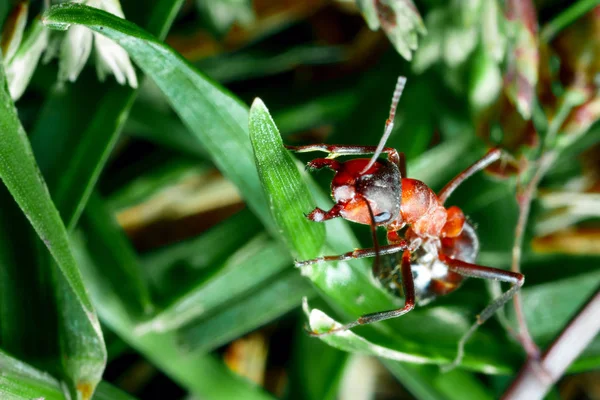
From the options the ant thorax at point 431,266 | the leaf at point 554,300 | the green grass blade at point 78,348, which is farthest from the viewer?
the leaf at point 554,300

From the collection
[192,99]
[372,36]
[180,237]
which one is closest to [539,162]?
[372,36]

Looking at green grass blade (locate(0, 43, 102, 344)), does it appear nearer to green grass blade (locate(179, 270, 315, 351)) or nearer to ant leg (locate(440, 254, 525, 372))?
green grass blade (locate(179, 270, 315, 351))

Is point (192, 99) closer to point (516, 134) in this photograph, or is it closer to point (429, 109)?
point (429, 109)

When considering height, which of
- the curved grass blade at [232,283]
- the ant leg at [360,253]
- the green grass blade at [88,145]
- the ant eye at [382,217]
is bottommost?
the curved grass blade at [232,283]

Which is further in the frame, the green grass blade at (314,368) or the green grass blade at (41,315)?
the green grass blade at (314,368)

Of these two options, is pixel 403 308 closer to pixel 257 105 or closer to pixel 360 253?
pixel 360 253

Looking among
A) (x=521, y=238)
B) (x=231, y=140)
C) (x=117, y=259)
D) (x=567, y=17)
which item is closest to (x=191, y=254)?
(x=117, y=259)

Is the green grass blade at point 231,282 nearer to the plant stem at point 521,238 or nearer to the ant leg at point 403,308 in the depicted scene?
the ant leg at point 403,308

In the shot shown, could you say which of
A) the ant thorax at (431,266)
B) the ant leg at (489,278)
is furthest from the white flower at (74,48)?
the ant leg at (489,278)
